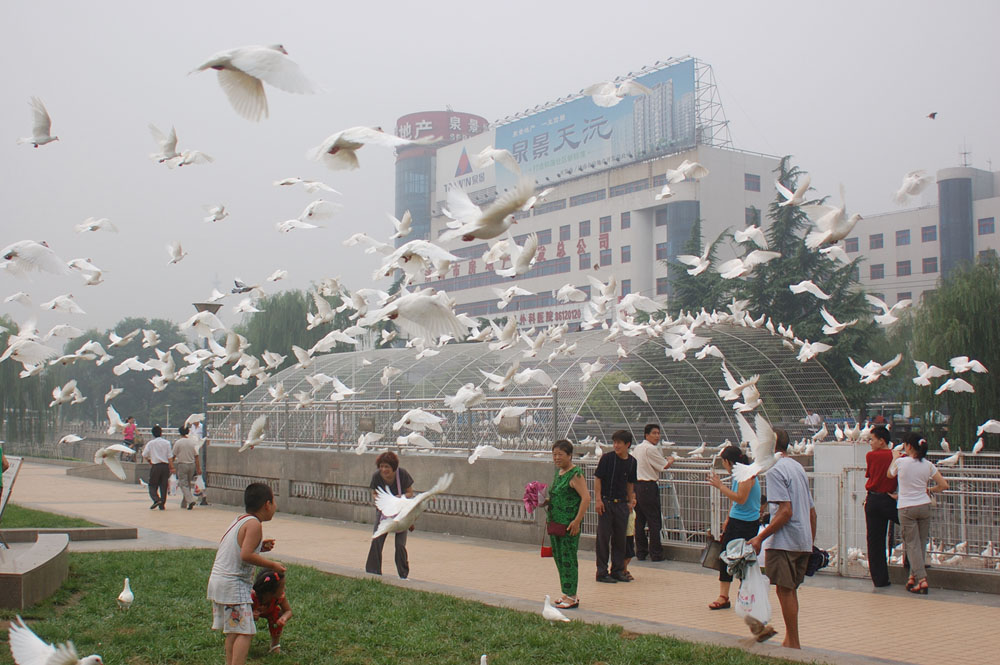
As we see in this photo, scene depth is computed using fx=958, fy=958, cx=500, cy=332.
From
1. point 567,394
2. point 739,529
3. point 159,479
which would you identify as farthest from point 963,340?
point 159,479

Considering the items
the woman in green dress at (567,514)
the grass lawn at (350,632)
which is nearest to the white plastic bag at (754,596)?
the grass lawn at (350,632)

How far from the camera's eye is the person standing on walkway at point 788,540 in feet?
22.3

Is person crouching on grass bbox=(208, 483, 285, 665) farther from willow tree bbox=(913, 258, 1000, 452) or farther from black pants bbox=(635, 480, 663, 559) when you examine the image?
willow tree bbox=(913, 258, 1000, 452)

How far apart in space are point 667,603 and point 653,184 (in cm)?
5817

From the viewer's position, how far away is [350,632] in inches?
291

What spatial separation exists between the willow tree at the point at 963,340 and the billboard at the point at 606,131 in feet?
106

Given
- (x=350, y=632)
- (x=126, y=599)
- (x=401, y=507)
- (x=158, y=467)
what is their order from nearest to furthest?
(x=401, y=507) < (x=350, y=632) < (x=126, y=599) < (x=158, y=467)

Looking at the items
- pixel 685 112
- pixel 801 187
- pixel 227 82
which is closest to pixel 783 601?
pixel 227 82

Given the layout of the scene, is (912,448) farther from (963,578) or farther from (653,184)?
(653,184)

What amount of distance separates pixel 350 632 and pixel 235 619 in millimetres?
1518

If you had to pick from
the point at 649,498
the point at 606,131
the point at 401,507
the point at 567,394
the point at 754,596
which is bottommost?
the point at 754,596

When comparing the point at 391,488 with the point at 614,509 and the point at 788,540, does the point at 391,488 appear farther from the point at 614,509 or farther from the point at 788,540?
the point at 788,540

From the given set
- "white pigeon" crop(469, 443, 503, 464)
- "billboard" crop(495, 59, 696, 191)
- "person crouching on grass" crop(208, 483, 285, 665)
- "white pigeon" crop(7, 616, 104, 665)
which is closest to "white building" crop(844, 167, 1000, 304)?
"billboard" crop(495, 59, 696, 191)

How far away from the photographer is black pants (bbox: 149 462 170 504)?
19.0 m
